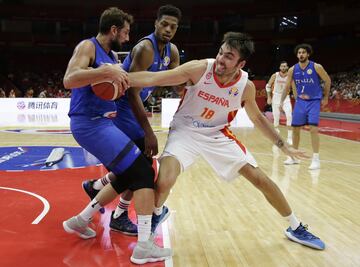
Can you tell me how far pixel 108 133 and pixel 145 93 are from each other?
754 mm

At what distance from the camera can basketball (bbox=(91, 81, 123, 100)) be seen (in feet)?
8.93

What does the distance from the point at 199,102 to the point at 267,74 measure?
2791cm

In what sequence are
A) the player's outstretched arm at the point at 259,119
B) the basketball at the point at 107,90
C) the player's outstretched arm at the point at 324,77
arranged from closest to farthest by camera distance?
the basketball at the point at 107,90 < the player's outstretched arm at the point at 259,119 < the player's outstretched arm at the point at 324,77

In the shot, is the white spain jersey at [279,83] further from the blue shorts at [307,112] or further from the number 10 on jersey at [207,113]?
the number 10 on jersey at [207,113]

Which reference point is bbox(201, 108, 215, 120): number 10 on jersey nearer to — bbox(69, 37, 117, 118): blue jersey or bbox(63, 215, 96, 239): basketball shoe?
bbox(69, 37, 117, 118): blue jersey

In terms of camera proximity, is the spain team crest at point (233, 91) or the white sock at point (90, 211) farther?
the white sock at point (90, 211)

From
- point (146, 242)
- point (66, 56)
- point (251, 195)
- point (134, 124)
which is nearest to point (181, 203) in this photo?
point (251, 195)

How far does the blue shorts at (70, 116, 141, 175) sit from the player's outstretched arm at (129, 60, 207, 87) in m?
0.50

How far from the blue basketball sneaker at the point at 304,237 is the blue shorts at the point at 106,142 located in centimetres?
151

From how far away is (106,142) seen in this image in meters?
3.00

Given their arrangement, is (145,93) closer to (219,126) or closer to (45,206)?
(219,126)

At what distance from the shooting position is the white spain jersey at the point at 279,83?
10414mm

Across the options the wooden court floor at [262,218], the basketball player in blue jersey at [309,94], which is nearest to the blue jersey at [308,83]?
the basketball player in blue jersey at [309,94]

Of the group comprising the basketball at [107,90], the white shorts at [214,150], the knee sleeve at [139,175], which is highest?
the basketball at [107,90]
